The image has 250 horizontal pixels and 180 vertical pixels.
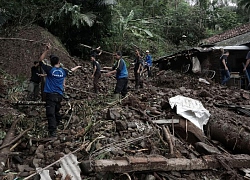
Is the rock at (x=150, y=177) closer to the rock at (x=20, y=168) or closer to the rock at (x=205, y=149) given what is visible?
the rock at (x=205, y=149)

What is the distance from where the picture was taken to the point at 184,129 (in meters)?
4.98

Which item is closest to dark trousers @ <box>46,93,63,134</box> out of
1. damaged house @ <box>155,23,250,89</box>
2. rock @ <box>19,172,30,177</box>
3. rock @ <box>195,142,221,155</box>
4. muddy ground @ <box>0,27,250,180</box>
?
muddy ground @ <box>0,27,250,180</box>

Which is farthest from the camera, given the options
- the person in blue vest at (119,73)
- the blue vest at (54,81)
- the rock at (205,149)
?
the person in blue vest at (119,73)

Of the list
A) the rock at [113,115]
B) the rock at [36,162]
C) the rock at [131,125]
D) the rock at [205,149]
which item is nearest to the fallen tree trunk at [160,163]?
the rock at [205,149]

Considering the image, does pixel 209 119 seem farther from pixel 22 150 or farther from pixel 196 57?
pixel 196 57

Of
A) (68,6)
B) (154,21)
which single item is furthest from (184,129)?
(154,21)

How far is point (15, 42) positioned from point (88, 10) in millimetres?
4876

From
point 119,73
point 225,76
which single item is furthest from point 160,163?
point 225,76

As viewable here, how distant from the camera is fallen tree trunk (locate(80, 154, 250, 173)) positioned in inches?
135

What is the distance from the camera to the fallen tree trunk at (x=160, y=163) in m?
3.42

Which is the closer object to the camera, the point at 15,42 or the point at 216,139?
the point at 216,139

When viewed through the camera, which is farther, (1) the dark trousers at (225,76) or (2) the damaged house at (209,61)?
(2) the damaged house at (209,61)

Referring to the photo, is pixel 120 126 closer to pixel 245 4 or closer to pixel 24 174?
pixel 24 174

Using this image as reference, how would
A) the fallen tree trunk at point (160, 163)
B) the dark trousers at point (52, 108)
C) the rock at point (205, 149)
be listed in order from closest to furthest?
the fallen tree trunk at point (160, 163)
the rock at point (205, 149)
the dark trousers at point (52, 108)
